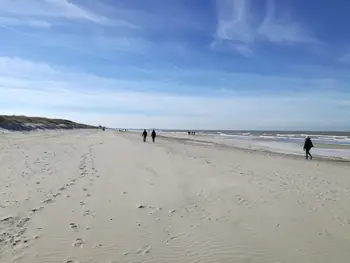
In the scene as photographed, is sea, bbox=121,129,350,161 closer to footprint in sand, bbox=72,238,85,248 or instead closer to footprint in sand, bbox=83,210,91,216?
footprint in sand, bbox=83,210,91,216

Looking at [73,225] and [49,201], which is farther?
[49,201]

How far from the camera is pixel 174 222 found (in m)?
7.26

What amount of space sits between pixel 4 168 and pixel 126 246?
10.0 metres

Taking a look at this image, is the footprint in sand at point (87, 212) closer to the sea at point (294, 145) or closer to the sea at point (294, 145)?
the sea at point (294, 145)

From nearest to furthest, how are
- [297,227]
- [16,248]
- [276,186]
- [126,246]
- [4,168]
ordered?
[16,248], [126,246], [297,227], [276,186], [4,168]

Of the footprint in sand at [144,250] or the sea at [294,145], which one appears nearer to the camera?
the footprint in sand at [144,250]

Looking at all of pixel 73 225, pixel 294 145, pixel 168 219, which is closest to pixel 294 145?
pixel 294 145

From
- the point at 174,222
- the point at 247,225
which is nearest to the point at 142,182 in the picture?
the point at 174,222

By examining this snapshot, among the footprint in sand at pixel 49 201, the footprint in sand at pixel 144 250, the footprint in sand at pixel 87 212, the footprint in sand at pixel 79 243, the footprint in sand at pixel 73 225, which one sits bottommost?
the footprint in sand at pixel 144 250

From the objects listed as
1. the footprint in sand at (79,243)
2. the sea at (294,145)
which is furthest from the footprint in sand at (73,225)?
the sea at (294,145)

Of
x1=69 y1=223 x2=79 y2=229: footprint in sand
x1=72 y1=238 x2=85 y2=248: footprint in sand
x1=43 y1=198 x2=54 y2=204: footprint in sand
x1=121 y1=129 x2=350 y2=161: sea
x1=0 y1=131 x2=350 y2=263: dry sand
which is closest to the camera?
x1=0 y1=131 x2=350 y2=263: dry sand

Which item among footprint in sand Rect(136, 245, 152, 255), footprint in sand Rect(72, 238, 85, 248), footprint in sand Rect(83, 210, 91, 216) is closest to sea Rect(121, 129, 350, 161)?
footprint in sand Rect(83, 210, 91, 216)

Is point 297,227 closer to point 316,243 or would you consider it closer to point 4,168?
point 316,243

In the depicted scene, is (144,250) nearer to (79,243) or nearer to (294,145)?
(79,243)
